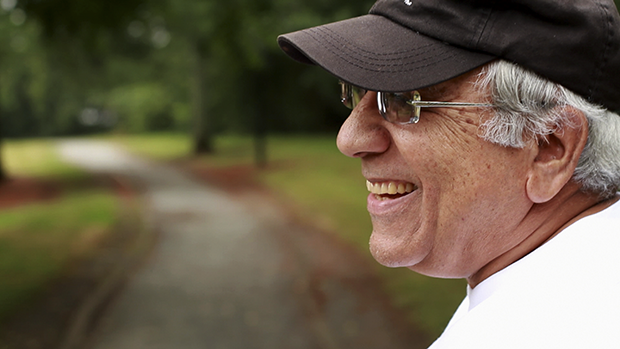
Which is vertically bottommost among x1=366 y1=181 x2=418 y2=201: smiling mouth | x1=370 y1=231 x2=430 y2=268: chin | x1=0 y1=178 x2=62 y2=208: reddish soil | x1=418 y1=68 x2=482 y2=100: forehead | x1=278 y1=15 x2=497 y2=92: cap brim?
x1=0 y1=178 x2=62 y2=208: reddish soil

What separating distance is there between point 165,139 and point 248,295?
3197 centimetres

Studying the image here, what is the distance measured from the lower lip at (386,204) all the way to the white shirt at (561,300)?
303 mm

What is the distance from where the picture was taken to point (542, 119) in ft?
3.84

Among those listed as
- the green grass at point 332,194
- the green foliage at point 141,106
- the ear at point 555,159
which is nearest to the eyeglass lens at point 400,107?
the ear at point 555,159

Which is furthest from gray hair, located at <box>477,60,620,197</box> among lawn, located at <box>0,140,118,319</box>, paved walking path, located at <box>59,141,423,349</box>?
lawn, located at <box>0,140,118,319</box>

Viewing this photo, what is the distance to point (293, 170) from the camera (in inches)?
742

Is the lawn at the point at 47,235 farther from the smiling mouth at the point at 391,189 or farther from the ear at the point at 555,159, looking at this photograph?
the ear at the point at 555,159

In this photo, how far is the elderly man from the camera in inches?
41.1

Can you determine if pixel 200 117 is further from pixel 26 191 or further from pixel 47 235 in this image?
pixel 47 235

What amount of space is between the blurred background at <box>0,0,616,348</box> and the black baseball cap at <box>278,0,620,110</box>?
5.19 meters

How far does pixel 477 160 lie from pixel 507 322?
1.22 ft

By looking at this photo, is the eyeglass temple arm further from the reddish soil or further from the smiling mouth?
the reddish soil

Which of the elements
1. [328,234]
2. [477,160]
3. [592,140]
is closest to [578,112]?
[592,140]

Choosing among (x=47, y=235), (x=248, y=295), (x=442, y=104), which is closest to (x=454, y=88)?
(x=442, y=104)
